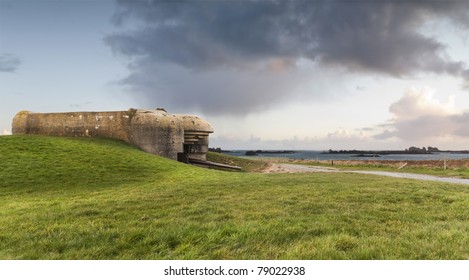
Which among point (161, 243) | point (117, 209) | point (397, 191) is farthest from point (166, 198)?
point (397, 191)

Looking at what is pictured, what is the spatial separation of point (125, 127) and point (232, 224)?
19.1 meters

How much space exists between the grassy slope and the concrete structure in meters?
10.9

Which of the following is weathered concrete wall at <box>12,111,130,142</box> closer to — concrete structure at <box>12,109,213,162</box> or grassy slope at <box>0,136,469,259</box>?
concrete structure at <box>12,109,213,162</box>

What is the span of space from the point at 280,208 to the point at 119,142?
17.1 metres

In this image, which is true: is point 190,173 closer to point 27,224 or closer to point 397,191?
point 397,191

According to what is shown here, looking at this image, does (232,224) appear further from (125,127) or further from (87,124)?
(87,124)

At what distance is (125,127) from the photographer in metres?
22.9

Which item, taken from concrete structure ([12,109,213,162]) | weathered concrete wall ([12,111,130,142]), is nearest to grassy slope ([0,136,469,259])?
concrete structure ([12,109,213,162])

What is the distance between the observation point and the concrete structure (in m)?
22.3

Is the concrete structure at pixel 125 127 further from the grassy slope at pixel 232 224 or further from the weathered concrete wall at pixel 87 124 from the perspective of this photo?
the grassy slope at pixel 232 224

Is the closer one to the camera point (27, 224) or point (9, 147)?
point (27, 224)

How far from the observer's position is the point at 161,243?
14.5 ft

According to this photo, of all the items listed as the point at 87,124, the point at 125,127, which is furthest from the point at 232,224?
the point at 87,124
